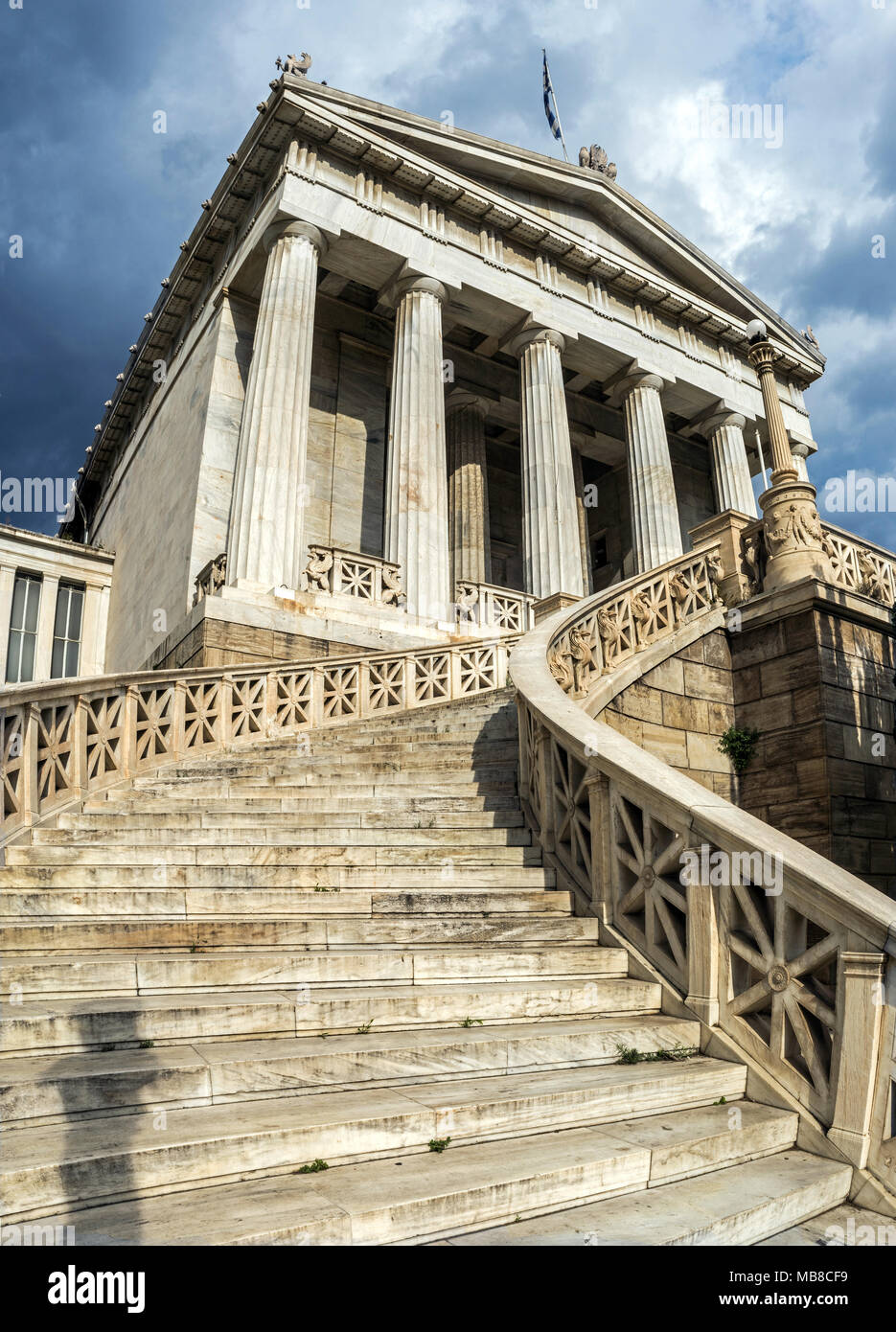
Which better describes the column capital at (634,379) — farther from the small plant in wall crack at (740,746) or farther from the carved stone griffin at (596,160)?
the small plant in wall crack at (740,746)

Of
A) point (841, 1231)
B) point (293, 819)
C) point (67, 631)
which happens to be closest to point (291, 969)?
point (841, 1231)

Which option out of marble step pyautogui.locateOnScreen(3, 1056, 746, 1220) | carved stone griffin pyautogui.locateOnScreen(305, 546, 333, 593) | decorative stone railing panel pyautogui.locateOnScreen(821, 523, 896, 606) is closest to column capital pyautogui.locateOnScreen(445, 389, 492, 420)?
carved stone griffin pyautogui.locateOnScreen(305, 546, 333, 593)

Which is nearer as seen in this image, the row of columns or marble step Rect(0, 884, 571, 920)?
marble step Rect(0, 884, 571, 920)

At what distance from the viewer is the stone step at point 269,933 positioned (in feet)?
16.9

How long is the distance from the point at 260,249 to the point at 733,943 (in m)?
21.1

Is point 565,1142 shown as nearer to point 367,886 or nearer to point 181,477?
point 367,886

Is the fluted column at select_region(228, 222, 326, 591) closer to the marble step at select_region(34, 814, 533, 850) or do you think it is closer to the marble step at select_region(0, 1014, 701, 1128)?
the marble step at select_region(34, 814, 533, 850)

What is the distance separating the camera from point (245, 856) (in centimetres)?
675

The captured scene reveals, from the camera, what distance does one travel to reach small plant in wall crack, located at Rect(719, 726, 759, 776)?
1043cm

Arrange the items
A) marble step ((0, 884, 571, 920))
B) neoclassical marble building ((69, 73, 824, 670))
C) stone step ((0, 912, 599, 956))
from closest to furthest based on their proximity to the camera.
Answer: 1. stone step ((0, 912, 599, 956))
2. marble step ((0, 884, 571, 920))
3. neoclassical marble building ((69, 73, 824, 670))

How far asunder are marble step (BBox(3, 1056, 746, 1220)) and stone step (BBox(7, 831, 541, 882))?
2736 millimetres

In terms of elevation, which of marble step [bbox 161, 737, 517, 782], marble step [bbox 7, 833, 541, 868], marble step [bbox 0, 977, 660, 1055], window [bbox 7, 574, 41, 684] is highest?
window [bbox 7, 574, 41, 684]

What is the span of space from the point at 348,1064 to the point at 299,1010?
500 mm

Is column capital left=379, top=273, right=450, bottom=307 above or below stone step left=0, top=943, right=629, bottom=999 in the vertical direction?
above
